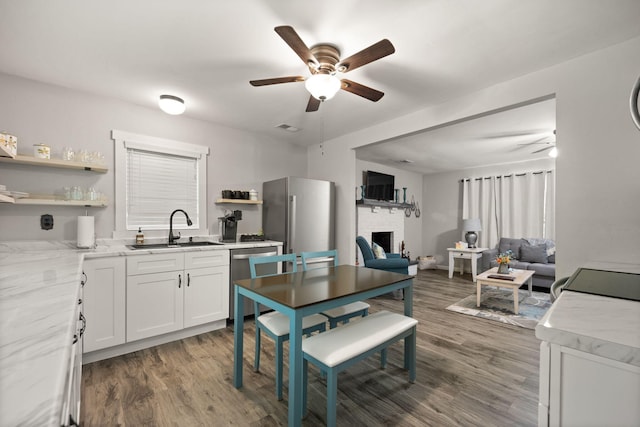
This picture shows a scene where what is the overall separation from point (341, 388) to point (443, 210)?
605cm

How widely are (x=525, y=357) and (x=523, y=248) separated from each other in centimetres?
353

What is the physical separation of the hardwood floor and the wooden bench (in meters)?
0.25

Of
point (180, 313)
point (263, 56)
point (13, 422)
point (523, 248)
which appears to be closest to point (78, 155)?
point (180, 313)

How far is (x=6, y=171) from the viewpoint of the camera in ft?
7.94

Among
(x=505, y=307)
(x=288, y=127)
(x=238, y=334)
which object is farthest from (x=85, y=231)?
(x=505, y=307)

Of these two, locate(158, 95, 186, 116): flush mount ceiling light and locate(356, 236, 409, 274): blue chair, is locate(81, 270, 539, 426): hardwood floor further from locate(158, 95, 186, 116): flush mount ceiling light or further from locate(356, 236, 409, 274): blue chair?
locate(158, 95, 186, 116): flush mount ceiling light

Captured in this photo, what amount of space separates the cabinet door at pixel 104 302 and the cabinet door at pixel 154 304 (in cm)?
7

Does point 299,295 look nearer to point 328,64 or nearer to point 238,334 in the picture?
point 238,334

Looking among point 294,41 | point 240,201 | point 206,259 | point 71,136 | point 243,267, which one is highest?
point 294,41

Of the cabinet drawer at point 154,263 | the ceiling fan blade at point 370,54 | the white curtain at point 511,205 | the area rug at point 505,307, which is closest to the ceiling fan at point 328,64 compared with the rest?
the ceiling fan blade at point 370,54

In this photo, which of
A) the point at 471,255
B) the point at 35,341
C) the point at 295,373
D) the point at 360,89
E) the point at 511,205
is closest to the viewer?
the point at 35,341

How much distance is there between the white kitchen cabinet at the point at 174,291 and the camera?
2.53 m

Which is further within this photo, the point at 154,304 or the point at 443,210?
the point at 443,210

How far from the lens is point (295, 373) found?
146cm
